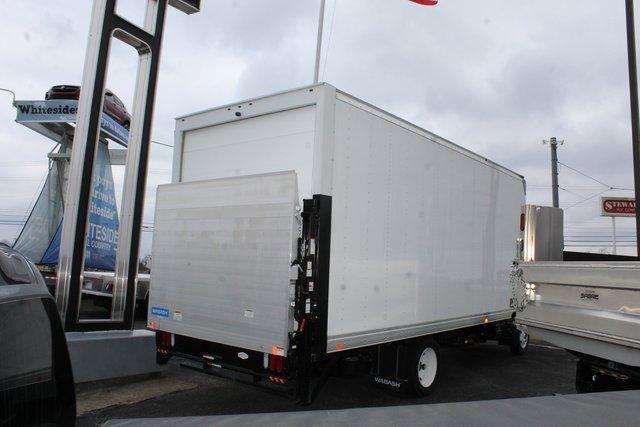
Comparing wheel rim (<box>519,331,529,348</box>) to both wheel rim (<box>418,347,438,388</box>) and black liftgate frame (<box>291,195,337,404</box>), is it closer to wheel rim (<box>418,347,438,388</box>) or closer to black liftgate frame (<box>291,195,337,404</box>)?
wheel rim (<box>418,347,438,388</box>)

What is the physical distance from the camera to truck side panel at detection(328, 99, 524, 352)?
4.98 meters

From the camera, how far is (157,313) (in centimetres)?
573

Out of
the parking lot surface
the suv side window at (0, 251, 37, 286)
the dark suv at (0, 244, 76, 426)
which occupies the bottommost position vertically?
the parking lot surface

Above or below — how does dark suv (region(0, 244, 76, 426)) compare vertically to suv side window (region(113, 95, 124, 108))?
below

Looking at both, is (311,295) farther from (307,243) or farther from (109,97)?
(109,97)

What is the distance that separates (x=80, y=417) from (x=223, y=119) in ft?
12.0

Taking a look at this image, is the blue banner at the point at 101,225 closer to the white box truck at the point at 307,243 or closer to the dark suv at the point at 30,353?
the white box truck at the point at 307,243

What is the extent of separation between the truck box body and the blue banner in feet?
21.6

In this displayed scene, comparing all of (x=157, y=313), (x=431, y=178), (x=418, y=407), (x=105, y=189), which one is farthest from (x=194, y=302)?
(x=105, y=189)

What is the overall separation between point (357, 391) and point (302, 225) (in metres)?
2.98

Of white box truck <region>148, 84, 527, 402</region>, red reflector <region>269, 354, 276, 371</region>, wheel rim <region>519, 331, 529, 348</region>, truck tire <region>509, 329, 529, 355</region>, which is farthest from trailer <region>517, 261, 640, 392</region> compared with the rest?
wheel rim <region>519, 331, 529, 348</region>

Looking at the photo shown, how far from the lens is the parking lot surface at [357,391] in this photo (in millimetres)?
5422

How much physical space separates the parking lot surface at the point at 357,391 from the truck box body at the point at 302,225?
93 centimetres

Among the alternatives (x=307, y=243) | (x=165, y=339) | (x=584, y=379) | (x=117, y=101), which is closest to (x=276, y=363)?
(x=307, y=243)
